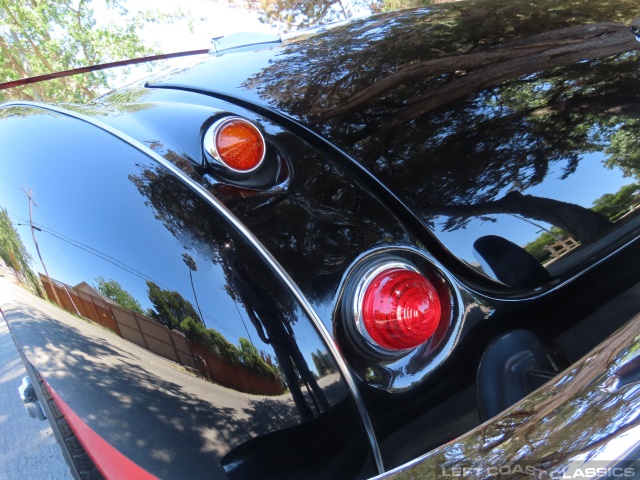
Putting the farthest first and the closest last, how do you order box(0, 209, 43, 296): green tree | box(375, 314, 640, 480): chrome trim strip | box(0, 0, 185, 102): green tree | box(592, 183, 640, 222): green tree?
box(0, 0, 185, 102): green tree
box(0, 209, 43, 296): green tree
box(592, 183, 640, 222): green tree
box(375, 314, 640, 480): chrome trim strip

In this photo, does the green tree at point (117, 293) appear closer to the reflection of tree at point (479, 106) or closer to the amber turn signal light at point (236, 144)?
the amber turn signal light at point (236, 144)

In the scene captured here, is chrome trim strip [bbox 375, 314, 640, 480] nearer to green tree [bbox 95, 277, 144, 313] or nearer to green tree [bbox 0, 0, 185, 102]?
green tree [bbox 95, 277, 144, 313]

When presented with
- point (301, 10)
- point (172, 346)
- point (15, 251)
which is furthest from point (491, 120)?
point (301, 10)

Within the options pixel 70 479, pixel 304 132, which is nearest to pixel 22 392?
pixel 70 479

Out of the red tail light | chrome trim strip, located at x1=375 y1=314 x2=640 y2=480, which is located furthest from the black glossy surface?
chrome trim strip, located at x1=375 y1=314 x2=640 y2=480

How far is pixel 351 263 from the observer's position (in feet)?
3.51

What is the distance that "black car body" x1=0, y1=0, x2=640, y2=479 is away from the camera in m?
1.01

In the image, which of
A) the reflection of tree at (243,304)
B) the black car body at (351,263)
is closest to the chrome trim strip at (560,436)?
the black car body at (351,263)

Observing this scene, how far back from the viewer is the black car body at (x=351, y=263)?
39.8 inches

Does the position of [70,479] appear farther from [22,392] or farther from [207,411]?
[207,411]

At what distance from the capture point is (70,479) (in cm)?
265

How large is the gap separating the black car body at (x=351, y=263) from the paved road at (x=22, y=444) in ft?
5.02

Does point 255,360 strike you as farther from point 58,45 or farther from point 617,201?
point 58,45

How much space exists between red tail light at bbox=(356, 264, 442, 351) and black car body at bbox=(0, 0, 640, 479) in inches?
0.8
